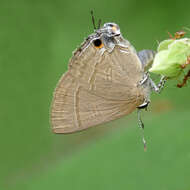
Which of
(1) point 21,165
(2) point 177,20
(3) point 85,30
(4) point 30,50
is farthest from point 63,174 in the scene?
(4) point 30,50

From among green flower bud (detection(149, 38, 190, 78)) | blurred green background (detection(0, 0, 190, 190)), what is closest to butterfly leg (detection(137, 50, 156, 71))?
green flower bud (detection(149, 38, 190, 78))

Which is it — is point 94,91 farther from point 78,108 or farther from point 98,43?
point 98,43

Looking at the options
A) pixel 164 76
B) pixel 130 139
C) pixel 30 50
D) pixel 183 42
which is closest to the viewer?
pixel 183 42

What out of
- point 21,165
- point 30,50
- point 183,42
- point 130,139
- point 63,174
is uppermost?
point 183,42

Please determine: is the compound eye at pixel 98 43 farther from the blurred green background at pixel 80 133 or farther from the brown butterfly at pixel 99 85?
the blurred green background at pixel 80 133

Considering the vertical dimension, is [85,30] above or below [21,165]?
above

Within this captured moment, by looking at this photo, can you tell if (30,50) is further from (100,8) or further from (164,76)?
A: (164,76)
